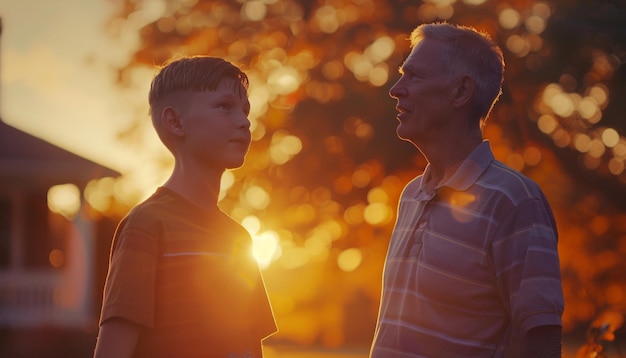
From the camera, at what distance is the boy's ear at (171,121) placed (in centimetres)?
349

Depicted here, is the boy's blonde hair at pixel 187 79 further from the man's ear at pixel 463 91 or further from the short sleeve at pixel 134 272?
the man's ear at pixel 463 91

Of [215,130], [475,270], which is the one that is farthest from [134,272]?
[475,270]

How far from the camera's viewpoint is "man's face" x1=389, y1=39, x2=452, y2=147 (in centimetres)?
355

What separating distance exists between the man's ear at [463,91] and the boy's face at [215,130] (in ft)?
2.31

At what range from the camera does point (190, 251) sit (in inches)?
130

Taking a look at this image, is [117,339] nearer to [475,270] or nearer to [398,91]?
[475,270]

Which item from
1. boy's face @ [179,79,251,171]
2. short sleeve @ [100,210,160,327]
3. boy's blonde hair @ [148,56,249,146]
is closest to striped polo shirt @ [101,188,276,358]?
short sleeve @ [100,210,160,327]

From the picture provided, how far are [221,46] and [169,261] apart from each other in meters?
13.4

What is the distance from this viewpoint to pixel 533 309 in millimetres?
3068

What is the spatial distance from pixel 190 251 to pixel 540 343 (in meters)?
1.10

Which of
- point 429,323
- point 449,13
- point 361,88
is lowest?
point 429,323

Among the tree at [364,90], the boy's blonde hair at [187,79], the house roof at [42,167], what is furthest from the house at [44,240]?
the boy's blonde hair at [187,79]

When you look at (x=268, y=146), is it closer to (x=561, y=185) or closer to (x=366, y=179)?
(x=366, y=179)

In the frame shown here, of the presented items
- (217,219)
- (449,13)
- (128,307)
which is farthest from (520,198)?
(449,13)
